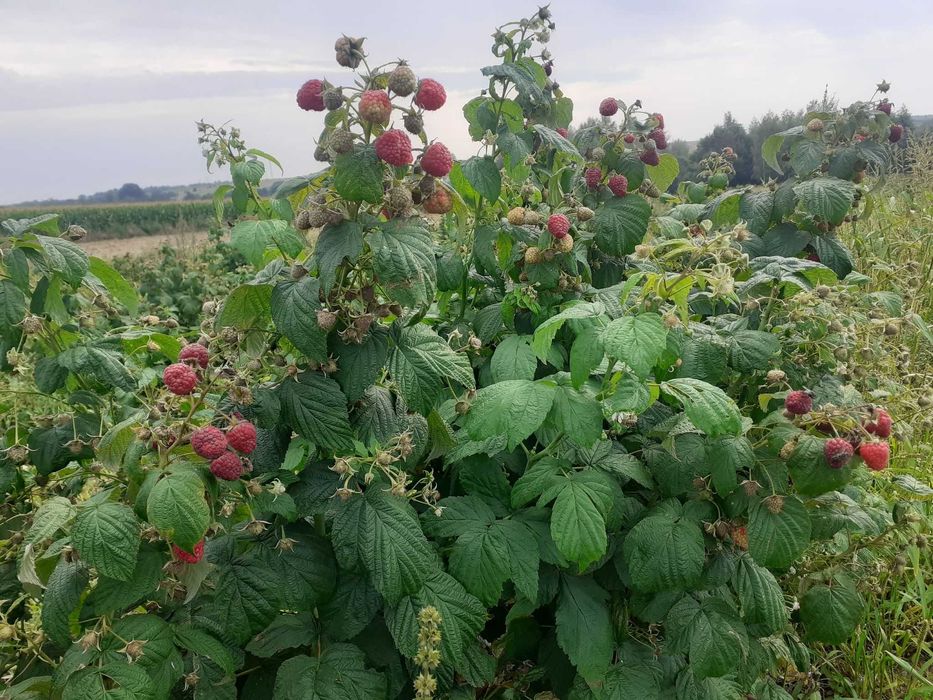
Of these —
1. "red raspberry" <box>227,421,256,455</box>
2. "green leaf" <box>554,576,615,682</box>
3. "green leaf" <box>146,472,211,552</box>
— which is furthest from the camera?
"green leaf" <box>554,576,615,682</box>

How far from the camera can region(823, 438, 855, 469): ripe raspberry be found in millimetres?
1472

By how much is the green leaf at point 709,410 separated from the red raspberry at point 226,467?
0.93 m

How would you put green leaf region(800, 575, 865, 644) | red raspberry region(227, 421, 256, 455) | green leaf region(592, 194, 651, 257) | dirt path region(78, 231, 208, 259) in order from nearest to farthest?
red raspberry region(227, 421, 256, 455) → green leaf region(800, 575, 865, 644) → green leaf region(592, 194, 651, 257) → dirt path region(78, 231, 208, 259)

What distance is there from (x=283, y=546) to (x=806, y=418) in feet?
4.15

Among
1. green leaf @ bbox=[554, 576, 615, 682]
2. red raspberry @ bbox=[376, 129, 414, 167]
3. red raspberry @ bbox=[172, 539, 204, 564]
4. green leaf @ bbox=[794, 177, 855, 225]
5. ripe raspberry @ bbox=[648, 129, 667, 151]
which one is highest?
ripe raspberry @ bbox=[648, 129, 667, 151]

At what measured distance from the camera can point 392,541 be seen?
1480mm

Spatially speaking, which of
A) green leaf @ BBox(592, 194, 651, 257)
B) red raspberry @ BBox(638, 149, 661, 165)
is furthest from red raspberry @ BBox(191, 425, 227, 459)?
red raspberry @ BBox(638, 149, 661, 165)

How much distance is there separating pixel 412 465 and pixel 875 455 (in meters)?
1.06

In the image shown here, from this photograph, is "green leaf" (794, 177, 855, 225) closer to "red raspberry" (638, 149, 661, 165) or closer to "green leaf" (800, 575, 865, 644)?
"red raspberry" (638, 149, 661, 165)

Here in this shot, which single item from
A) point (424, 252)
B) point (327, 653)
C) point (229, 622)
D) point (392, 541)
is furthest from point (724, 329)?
point (229, 622)

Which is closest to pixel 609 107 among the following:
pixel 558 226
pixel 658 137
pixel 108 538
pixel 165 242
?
pixel 658 137

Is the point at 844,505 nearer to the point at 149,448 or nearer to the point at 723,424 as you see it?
the point at 723,424

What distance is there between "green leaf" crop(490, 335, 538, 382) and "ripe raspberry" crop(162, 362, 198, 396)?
90cm

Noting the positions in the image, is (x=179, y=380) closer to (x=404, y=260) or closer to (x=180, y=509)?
(x=180, y=509)
